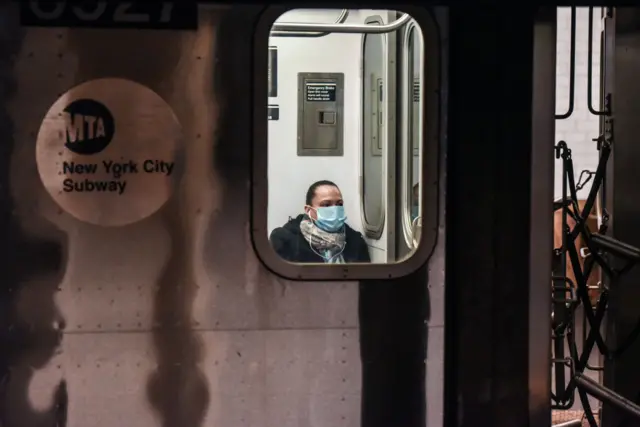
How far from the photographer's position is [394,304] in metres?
2.43

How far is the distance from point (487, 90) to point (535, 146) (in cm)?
22

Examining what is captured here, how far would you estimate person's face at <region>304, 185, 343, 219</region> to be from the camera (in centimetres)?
389

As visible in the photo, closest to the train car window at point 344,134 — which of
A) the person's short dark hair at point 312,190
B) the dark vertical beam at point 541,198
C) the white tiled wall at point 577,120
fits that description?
the person's short dark hair at point 312,190

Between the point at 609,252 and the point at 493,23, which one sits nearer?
the point at 493,23

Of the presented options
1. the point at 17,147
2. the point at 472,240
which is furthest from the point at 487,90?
the point at 17,147

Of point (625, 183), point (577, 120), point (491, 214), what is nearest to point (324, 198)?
point (625, 183)

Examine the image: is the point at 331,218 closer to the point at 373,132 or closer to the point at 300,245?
the point at 373,132

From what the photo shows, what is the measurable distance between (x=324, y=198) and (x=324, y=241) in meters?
0.41

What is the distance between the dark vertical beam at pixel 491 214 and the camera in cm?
242

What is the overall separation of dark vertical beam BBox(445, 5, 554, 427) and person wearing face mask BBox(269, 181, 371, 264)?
2.31 feet

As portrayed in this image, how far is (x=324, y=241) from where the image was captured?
11.7 feet

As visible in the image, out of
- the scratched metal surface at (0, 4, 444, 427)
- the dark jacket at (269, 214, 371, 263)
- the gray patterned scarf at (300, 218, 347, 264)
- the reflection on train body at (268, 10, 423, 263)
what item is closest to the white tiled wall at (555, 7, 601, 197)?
the reflection on train body at (268, 10, 423, 263)

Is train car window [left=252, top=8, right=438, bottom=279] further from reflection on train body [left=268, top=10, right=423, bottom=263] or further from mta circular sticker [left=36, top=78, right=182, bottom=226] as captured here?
mta circular sticker [left=36, top=78, right=182, bottom=226]

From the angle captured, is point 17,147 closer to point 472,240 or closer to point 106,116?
point 106,116
